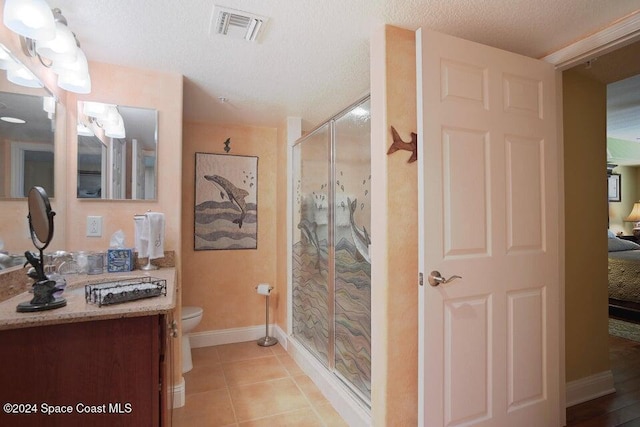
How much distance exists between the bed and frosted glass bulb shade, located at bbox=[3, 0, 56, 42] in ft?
16.5

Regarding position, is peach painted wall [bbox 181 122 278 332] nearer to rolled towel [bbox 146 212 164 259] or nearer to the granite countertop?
rolled towel [bbox 146 212 164 259]

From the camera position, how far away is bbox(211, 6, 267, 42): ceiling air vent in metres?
1.49

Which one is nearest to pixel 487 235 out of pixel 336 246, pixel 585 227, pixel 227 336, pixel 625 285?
pixel 336 246

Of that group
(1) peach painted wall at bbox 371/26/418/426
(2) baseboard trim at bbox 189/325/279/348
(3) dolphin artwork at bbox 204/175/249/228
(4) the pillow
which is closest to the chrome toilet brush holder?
(2) baseboard trim at bbox 189/325/279/348

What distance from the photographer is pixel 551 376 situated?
1736mm

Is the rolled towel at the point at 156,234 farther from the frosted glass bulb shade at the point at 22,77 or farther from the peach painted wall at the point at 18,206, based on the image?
the frosted glass bulb shade at the point at 22,77

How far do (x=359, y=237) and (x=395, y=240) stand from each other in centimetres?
47

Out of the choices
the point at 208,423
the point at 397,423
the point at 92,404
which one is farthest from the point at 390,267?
the point at 208,423

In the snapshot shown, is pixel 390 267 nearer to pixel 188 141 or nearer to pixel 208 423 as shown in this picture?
pixel 208 423

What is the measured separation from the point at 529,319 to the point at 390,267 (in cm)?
85

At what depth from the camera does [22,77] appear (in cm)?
145

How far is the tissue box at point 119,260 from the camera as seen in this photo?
189 cm

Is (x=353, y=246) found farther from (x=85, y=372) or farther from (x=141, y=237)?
(x=85, y=372)

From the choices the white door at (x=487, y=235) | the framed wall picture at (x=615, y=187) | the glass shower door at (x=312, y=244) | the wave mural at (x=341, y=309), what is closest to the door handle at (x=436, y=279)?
the white door at (x=487, y=235)
